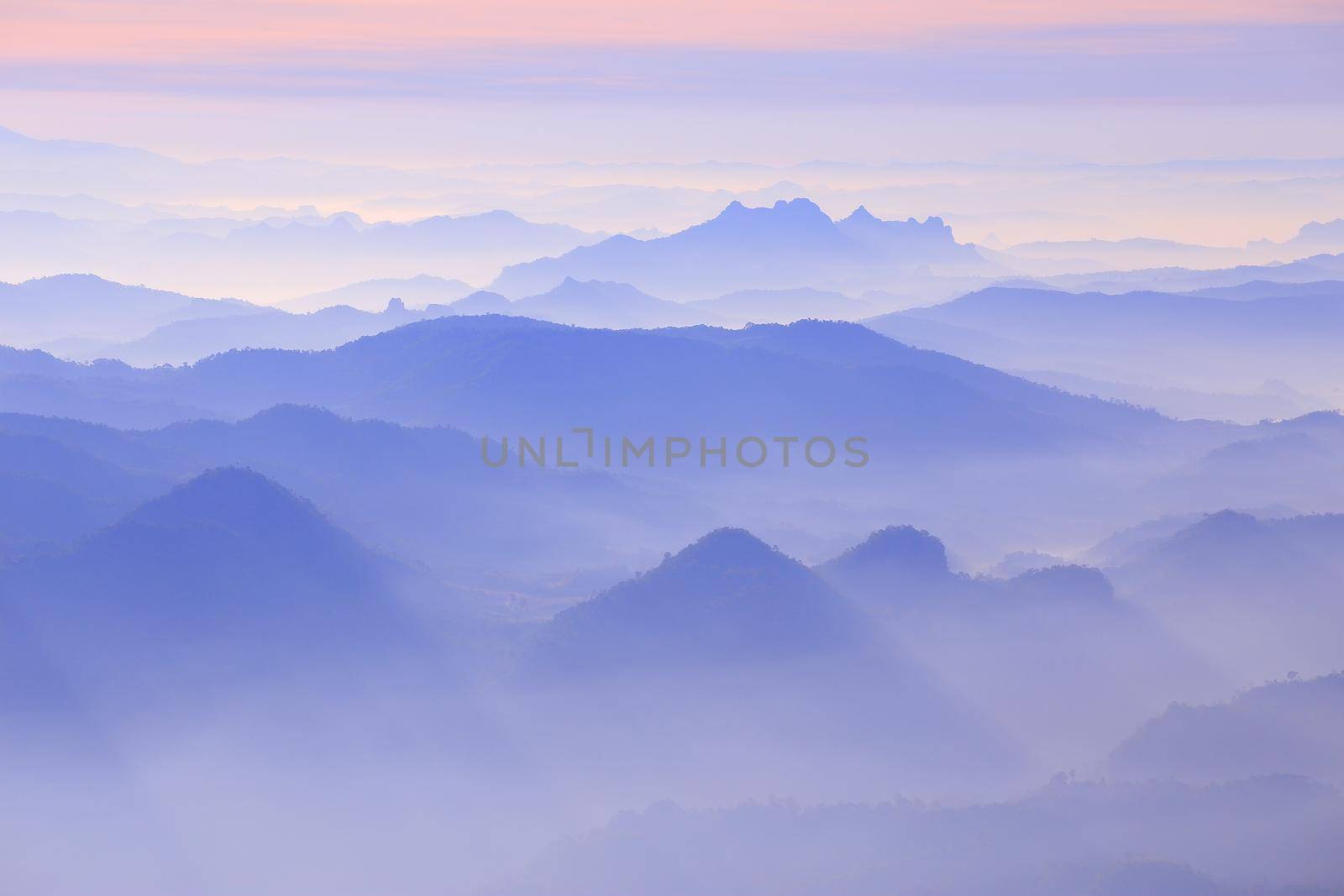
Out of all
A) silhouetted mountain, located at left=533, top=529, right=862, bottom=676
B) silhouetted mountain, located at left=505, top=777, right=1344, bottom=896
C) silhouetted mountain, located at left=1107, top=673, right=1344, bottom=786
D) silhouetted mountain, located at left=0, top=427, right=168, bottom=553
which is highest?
silhouetted mountain, located at left=0, top=427, right=168, bottom=553

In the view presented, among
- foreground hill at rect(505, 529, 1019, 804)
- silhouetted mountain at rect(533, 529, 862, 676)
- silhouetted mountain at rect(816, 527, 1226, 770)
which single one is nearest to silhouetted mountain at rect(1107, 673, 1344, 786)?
silhouetted mountain at rect(816, 527, 1226, 770)

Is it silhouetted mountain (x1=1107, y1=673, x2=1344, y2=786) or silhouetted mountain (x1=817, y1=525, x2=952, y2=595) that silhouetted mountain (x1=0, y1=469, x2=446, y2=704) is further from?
silhouetted mountain (x1=1107, y1=673, x2=1344, y2=786)

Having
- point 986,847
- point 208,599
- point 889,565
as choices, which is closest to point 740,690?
point 889,565

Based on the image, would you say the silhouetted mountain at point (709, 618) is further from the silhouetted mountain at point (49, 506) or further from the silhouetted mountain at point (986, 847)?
the silhouetted mountain at point (49, 506)

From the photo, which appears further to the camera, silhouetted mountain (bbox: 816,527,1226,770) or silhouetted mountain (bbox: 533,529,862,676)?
silhouetted mountain (bbox: 816,527,1226,770)

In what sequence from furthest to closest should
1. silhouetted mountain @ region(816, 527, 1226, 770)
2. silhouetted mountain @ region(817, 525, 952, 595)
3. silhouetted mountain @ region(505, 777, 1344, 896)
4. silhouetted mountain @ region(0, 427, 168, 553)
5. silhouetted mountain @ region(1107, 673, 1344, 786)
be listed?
1. silhouetted mountain @ region(817, 525, 952, 595)
2. silhouetted mountain @ region(0, 427, 168, 553)
3. silhouetted mountain @ region(816, 527, 1226, 770)
4. silhouetted mountain @ region(1107, 673, 1344, 786)
5. silhouetted mountain @ region(505, 777, 1344, 896)

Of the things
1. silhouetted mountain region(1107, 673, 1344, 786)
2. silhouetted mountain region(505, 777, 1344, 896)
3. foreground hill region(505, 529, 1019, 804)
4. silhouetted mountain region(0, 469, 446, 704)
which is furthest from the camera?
silhouetted mountain region(0, 469, 446, 704)
